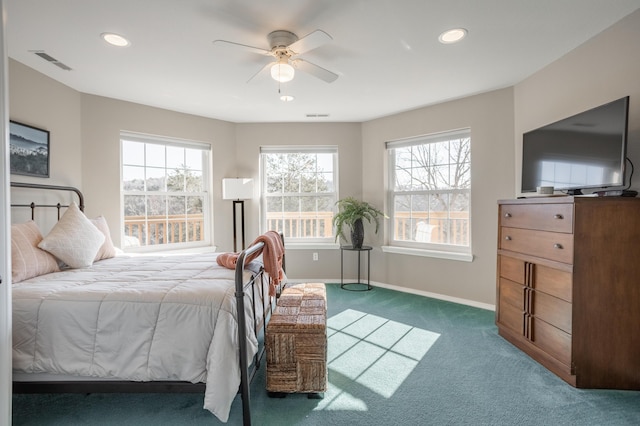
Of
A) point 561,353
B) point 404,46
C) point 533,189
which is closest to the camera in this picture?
point 561,353

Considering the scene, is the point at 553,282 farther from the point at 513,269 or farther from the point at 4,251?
the point at 4,251

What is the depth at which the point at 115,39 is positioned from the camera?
2.23m

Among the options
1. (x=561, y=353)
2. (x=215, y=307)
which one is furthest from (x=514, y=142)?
(x=215, y=307)

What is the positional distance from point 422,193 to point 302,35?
8.30 feet

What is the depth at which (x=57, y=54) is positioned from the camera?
2467 mm

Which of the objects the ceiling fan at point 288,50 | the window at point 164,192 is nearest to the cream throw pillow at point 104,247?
the window at point 164,192

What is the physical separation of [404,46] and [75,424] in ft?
10.3

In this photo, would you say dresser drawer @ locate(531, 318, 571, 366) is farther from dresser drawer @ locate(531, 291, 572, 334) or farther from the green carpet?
the green carpet

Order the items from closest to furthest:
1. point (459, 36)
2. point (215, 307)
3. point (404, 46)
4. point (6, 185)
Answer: point (6, 185) < point (215, 307) < point (459, 36) < point (404, 46)

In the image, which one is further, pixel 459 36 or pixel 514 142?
pixel 514 142

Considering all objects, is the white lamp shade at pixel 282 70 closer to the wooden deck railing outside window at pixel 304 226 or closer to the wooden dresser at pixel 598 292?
the wooden dresser at pixel 598 292

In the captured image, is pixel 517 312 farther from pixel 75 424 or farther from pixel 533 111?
pixel 75 424

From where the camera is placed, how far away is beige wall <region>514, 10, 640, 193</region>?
2.06 m

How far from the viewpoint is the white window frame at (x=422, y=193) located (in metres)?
3.62
